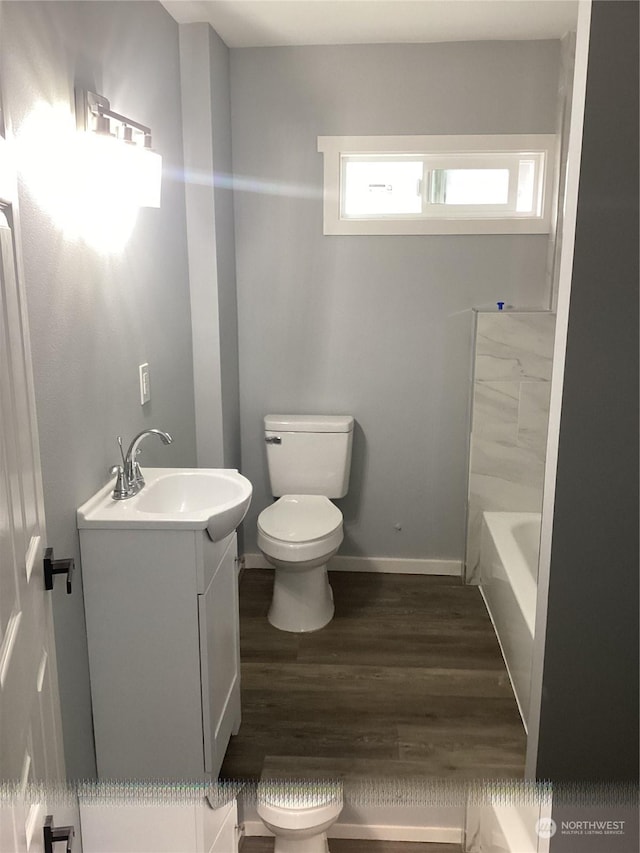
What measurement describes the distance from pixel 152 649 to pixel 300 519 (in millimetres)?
1058

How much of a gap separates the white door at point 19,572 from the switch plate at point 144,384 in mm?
837

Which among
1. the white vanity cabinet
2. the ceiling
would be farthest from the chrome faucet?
the ceiling

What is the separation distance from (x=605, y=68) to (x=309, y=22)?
1.84 metres

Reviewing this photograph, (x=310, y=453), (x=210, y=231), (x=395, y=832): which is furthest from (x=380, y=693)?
(x=210, y=231)

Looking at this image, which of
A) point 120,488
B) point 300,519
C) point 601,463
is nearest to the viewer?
point 601,463

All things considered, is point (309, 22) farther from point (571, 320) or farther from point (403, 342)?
point (571, 320)

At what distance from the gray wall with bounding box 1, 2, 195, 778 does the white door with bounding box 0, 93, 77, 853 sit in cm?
25

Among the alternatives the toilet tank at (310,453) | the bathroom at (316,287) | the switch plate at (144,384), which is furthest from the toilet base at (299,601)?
the switch plate at (144,384)

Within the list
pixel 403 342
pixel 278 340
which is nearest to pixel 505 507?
pixel 403 342

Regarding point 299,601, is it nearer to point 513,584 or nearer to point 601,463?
point 513,584

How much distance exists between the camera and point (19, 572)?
3.29ft

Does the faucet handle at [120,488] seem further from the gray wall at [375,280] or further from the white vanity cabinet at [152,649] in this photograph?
the gray wall at [375,280]

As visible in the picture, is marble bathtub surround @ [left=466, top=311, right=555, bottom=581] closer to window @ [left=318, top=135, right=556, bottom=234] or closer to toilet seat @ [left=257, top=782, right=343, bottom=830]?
window @ [left=318, top=135, right=556, bottom=234]

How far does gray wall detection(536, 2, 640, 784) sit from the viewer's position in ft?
2.55
